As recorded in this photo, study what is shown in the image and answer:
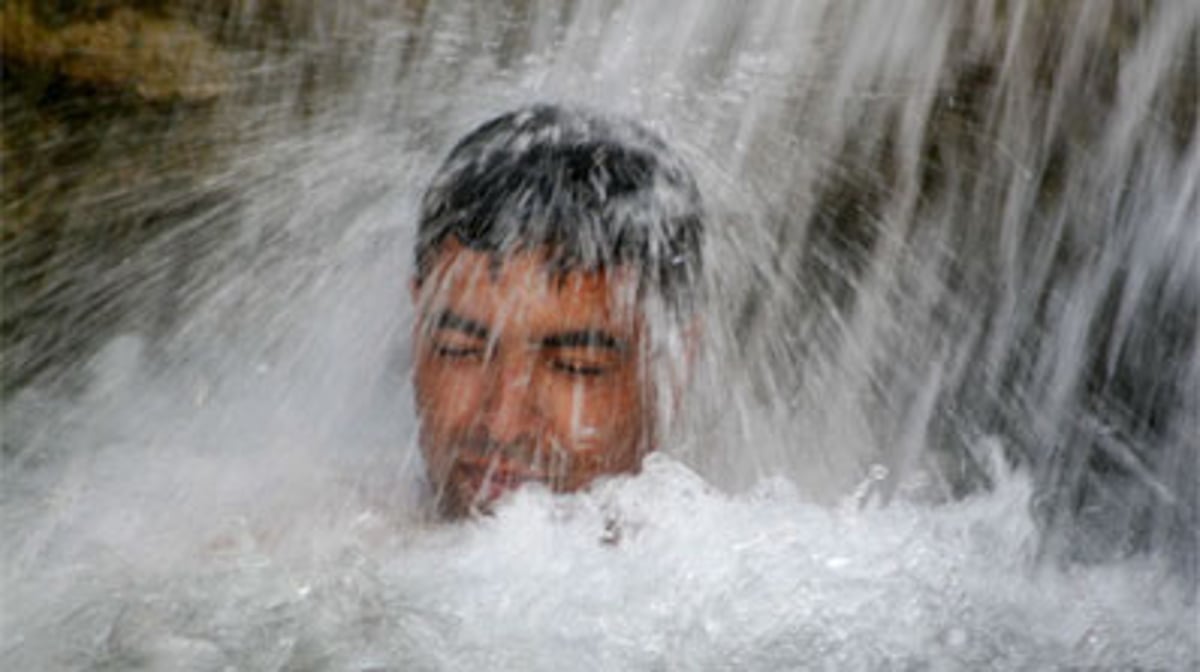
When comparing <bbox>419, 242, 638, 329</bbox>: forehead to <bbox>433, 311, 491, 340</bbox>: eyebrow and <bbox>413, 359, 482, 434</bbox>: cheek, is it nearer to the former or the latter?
<bbox>433, 311, 491, 340</bbox>: eyebrow

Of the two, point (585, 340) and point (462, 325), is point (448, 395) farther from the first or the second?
point (585, 340)

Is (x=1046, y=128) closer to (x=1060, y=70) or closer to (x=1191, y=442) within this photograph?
(x=1060, y=70)

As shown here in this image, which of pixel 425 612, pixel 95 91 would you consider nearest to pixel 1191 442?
pixel 425 612

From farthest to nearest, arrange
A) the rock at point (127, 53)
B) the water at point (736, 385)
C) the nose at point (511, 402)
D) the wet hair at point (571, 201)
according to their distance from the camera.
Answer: the rock at point (127, 53) < the wet hair at point (571, 201) < the nose at point (511, 402) < the water at point (736, 385)

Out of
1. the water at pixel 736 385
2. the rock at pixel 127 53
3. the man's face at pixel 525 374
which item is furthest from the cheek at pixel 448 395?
the rock at pixel 127 53

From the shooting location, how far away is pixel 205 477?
365 cm

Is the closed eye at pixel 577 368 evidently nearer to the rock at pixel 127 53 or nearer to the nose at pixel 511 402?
the nose at pixel 511 402

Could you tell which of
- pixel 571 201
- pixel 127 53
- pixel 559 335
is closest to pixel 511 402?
pixel 559 335

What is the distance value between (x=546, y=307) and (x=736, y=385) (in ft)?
5.30

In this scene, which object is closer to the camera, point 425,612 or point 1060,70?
point 425,612

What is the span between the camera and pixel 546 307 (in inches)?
115

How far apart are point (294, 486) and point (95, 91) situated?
5.61 ft

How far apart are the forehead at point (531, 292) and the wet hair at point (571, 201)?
0.09 ft

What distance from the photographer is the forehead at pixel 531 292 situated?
293 centimetres
